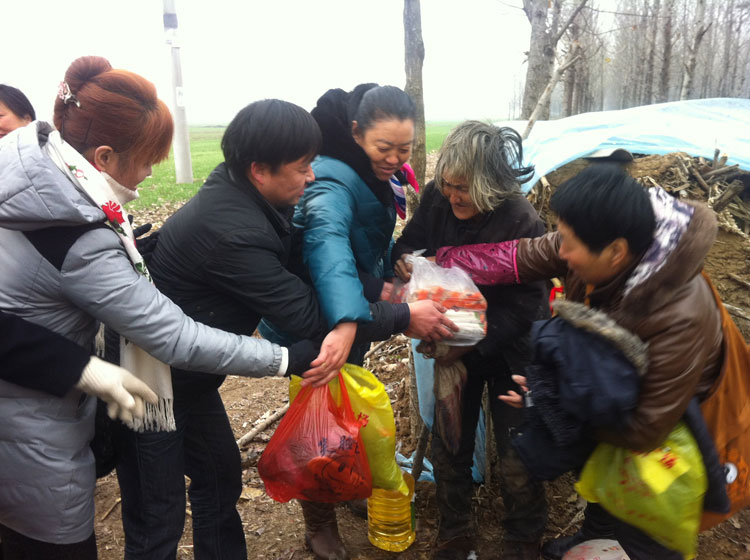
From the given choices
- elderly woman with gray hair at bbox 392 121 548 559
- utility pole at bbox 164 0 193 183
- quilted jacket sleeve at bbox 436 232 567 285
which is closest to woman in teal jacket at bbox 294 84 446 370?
elderly woman with gray hair at bbox 392 121 548 559

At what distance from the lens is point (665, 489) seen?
1.59m

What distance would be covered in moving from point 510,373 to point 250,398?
259cm

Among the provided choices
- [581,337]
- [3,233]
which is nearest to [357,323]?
[581,337]

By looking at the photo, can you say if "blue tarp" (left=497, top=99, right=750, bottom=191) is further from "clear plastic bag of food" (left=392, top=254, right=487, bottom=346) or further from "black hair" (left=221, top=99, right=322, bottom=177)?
"black hair" (left=221, top=99, right=322, bottom=177)

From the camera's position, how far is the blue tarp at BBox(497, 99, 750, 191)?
444 cm

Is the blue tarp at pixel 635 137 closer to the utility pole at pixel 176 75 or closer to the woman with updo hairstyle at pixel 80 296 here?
the woman with updo hairstyle at pixel 80 296

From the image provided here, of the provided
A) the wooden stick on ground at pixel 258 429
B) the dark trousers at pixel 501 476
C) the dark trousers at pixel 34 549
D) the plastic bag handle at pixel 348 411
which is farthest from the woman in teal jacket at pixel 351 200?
the wooden stick on ground at pixel 258 429

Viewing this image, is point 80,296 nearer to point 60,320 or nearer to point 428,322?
point 60,320

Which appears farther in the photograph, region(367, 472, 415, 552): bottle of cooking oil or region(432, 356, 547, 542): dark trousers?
region(367, 472, 415, 552): bottle of cooking oil

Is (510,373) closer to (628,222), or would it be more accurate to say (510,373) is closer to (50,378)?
(628,222)

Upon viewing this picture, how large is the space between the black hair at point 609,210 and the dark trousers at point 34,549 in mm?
1782

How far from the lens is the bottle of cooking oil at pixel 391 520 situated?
2.73 metres

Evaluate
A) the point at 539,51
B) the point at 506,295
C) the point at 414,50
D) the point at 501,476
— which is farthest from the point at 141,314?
the point at 539,51

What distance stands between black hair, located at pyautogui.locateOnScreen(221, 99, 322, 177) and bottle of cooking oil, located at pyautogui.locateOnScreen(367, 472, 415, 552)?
1.76 m
